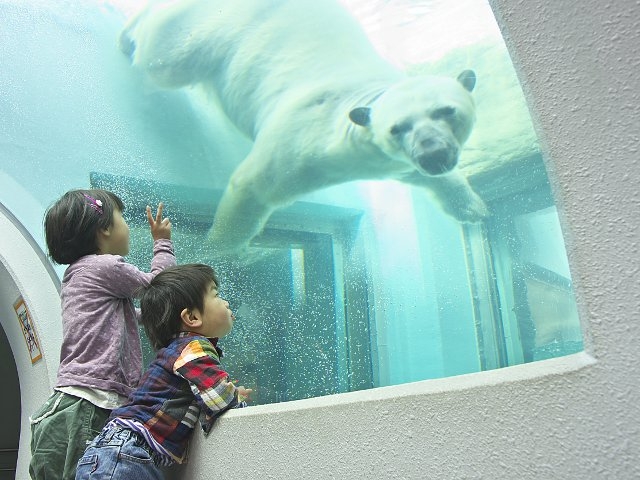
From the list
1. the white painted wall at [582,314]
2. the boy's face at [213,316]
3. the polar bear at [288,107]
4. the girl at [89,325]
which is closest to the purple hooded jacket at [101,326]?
the girl at [89,325]

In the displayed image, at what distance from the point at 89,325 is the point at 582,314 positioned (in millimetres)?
829

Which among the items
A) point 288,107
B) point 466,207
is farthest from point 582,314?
point 466,207

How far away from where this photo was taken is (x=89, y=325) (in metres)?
1.01

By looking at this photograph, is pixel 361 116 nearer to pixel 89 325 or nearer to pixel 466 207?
pixel 466 207

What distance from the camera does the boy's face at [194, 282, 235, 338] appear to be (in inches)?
36.8

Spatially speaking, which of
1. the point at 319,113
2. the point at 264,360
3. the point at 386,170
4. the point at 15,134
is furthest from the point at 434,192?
the point at 15,134

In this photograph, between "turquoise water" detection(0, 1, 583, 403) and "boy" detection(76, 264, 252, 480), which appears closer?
"boy" detection(76, 264, 252, 480)

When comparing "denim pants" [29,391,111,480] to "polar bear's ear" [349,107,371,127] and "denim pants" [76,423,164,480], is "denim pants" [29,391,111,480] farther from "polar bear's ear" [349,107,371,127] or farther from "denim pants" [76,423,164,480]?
"polar bear's ear" [349,107,371,127]

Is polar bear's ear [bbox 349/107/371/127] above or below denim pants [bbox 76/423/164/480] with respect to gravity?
above

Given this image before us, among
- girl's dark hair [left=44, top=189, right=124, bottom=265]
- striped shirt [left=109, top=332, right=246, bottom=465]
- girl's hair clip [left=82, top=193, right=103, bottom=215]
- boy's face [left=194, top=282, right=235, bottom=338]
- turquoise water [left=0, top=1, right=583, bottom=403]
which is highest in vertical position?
turquoise water [left=0, top=1, right=583, bottom=403]

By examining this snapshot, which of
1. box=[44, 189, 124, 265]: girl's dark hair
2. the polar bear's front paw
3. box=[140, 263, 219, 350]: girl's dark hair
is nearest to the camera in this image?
box=[140, 263, 219, 350]: girl's dark hair

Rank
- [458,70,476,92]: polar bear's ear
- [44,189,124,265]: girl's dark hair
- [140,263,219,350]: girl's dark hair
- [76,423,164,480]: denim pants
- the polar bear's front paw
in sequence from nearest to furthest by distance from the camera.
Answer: [76,423,164,480]: denim pants < [140,263,219,350]: girl's dark hair < [44,189,124,265]: girl's dark hair < [458,70,476,92]: polar bear's ear < the polar bear's front paw

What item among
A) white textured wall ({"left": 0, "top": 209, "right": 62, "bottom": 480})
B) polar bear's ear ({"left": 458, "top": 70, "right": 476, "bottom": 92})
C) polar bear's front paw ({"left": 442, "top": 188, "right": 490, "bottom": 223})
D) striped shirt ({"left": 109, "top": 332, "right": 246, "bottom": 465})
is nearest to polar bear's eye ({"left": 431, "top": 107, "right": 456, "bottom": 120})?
polar bear's ear ({"left": 458, "top": 70, "right": 476, "bottom": 92})

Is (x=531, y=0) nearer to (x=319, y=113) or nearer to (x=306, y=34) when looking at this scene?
(x=319, y=113)
